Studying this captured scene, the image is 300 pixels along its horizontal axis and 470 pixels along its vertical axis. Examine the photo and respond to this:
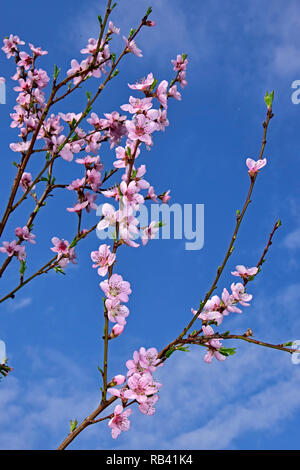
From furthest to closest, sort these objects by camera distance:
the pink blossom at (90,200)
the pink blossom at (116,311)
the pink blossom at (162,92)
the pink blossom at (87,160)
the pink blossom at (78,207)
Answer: the pink blossom at (87,160) < the pink blossom at (90,200) < the pink blossom at (78,207) < the pink blossom at (162,92) < the pink blossom at (116,311)

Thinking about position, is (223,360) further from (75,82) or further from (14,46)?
(14,46)

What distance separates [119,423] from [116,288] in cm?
80

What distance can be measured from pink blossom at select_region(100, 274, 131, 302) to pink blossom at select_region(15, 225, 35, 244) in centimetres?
157

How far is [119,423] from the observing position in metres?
2.77

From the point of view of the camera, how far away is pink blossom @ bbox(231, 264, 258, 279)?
10.1 ft

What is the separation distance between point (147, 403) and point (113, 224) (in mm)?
1123

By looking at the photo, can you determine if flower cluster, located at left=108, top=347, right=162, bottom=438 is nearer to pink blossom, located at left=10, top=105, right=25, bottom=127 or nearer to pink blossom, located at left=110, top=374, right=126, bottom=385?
pink blossom, located at left=110, top=374, right=126, bottom=385

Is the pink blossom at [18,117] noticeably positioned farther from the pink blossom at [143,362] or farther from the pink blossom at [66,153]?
the pink blossom at [143,362]

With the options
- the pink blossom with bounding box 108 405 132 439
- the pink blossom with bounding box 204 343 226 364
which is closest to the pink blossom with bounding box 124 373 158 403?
the pink blossom with bounding box 108 405 132 439

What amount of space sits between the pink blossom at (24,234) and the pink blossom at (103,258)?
4.59ft

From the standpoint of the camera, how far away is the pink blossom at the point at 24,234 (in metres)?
4.13

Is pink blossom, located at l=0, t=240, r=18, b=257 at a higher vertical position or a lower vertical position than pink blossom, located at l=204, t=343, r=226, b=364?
higher

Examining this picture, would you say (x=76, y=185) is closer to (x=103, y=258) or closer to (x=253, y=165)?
(x=103, y=258)

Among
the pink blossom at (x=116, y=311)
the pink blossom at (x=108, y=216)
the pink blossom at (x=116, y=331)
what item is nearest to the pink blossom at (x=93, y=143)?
the pink blossom at (x=108, y=216)
